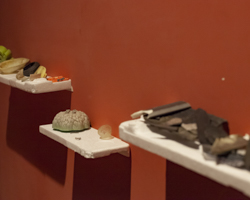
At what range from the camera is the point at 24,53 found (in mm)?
1966

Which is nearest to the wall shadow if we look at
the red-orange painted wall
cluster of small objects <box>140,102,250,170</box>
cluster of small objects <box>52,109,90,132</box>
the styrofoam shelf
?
the red-orange painted wall

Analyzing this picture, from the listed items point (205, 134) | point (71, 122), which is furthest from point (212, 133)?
point (71, 122)

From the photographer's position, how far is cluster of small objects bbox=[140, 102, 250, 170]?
2.49 feet

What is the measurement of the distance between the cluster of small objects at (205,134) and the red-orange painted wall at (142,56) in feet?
0.26

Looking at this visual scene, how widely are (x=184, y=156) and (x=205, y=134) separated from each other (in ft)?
0.34

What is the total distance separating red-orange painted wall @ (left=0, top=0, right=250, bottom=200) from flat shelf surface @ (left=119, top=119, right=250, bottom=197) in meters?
0.20

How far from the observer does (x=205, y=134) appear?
0.86m

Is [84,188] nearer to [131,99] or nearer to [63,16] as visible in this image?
[131,99]

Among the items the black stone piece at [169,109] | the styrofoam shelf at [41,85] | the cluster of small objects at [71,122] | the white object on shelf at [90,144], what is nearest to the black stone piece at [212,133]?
the black stone piece at [169,109]

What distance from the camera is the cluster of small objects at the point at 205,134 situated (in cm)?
76

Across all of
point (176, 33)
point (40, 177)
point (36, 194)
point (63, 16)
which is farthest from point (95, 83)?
point (36, 194)

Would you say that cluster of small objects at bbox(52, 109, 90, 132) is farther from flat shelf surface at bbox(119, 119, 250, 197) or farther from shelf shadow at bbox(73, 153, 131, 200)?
flat shelf surface at bbox(119, 119, 250, 197)

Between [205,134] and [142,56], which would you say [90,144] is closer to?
[142,56]

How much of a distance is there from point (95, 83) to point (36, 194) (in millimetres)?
967
